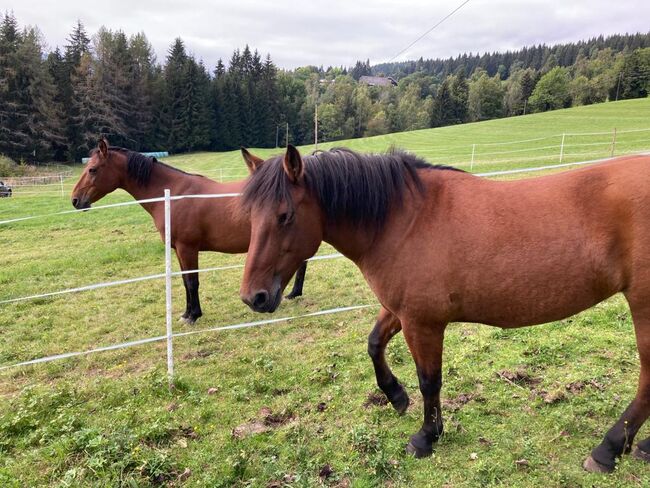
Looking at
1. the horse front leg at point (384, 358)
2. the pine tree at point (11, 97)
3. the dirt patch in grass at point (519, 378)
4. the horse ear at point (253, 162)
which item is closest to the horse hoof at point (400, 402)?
the horse front leg at point (384, 358)

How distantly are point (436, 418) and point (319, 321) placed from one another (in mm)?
2688

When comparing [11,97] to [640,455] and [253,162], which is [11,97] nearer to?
[253,162]

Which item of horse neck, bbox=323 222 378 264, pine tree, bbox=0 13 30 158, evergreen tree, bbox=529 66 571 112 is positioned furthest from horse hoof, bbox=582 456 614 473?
evergreen tree, bbox=529 66 571 112

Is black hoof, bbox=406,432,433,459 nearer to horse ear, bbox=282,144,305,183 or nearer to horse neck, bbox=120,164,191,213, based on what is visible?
horse ear, bbox=282,144,305,183

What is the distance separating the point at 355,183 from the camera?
264 centimetres

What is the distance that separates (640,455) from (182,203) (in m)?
5.39

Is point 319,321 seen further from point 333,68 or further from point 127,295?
point 333,68

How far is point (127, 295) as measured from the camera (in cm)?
686

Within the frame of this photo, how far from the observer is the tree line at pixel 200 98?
4009cm

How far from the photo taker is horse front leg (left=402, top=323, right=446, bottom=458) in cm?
264

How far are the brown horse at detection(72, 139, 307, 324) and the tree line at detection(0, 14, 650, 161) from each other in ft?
140

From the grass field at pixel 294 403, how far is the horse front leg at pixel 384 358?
0.45 ft

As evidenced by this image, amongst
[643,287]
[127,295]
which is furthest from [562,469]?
[127,295]

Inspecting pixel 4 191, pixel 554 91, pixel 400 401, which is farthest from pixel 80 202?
pixel 554 91
